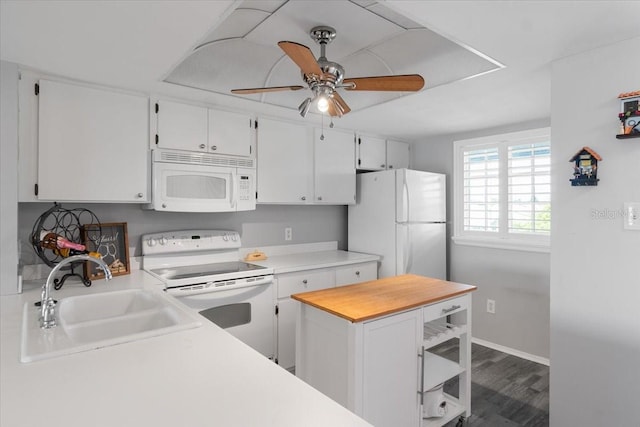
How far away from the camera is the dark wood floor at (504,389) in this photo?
93.4 inches

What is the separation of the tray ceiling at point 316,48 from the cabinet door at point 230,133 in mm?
313

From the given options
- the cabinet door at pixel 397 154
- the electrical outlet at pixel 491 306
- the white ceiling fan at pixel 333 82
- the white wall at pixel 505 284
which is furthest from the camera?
the cabinet door at pixel 397 154

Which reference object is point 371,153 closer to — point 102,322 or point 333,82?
point 333,82

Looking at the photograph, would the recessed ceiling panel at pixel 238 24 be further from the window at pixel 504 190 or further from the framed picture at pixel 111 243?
the window at pixel 504 190

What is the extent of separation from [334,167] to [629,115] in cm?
229

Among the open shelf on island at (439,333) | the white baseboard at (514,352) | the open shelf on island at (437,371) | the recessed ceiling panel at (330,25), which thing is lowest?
the white baseboard at (514,352)

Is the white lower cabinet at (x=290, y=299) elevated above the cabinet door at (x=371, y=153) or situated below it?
below

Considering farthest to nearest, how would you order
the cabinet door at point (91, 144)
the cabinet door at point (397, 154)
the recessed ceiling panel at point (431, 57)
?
the cabinet door at point (397, 154), the cabinet door at point (91, 144), the recessed ceiling panel at point (431, 57)

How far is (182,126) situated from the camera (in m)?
2.68

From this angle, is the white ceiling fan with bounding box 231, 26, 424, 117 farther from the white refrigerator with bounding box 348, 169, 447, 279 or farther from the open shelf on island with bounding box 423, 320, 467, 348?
the white refrigerator with bounding box 348, 169, 447, 279

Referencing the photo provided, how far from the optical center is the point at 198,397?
2.80ft

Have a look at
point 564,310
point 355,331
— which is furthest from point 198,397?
point 564,310

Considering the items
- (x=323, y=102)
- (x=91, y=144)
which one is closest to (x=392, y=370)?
(x=323, y=102)

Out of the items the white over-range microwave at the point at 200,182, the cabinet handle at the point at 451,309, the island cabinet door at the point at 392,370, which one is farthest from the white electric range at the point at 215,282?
the cabinet handle at the point at 451,309
